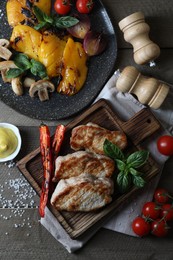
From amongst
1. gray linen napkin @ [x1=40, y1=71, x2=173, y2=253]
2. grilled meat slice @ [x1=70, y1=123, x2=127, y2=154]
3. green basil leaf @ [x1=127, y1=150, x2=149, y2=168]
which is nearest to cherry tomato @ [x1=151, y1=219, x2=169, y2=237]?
gray linen napkin @ [x1=40, y1=71, x2=173, y2=253]

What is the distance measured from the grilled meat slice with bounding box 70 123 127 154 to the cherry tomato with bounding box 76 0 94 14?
70 centimetres

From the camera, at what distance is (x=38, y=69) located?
279 centimetres

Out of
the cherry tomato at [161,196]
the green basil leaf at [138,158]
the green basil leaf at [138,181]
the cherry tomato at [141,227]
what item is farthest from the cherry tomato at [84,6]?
the cherry tomato at [141,227]

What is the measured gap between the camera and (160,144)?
2795mm

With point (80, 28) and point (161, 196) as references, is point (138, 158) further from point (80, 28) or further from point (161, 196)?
point (80, 28)

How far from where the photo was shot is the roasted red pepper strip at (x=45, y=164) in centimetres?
274

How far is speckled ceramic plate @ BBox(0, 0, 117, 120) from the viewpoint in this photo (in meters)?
2.88

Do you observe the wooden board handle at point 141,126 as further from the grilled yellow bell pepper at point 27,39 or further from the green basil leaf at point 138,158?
the grilled yellow bell pepper at point 27,39

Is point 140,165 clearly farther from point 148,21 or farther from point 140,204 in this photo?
point 148,21

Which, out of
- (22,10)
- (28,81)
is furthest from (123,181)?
(22,10)

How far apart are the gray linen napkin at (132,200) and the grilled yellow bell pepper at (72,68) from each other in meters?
0.17

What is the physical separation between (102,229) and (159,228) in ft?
1.13

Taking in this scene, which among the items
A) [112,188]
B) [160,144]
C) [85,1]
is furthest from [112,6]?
[112,188]

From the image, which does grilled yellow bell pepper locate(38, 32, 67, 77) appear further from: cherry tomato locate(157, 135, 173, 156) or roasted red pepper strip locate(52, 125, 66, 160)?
cherry tomato locate(157, 135, 173, 156)
